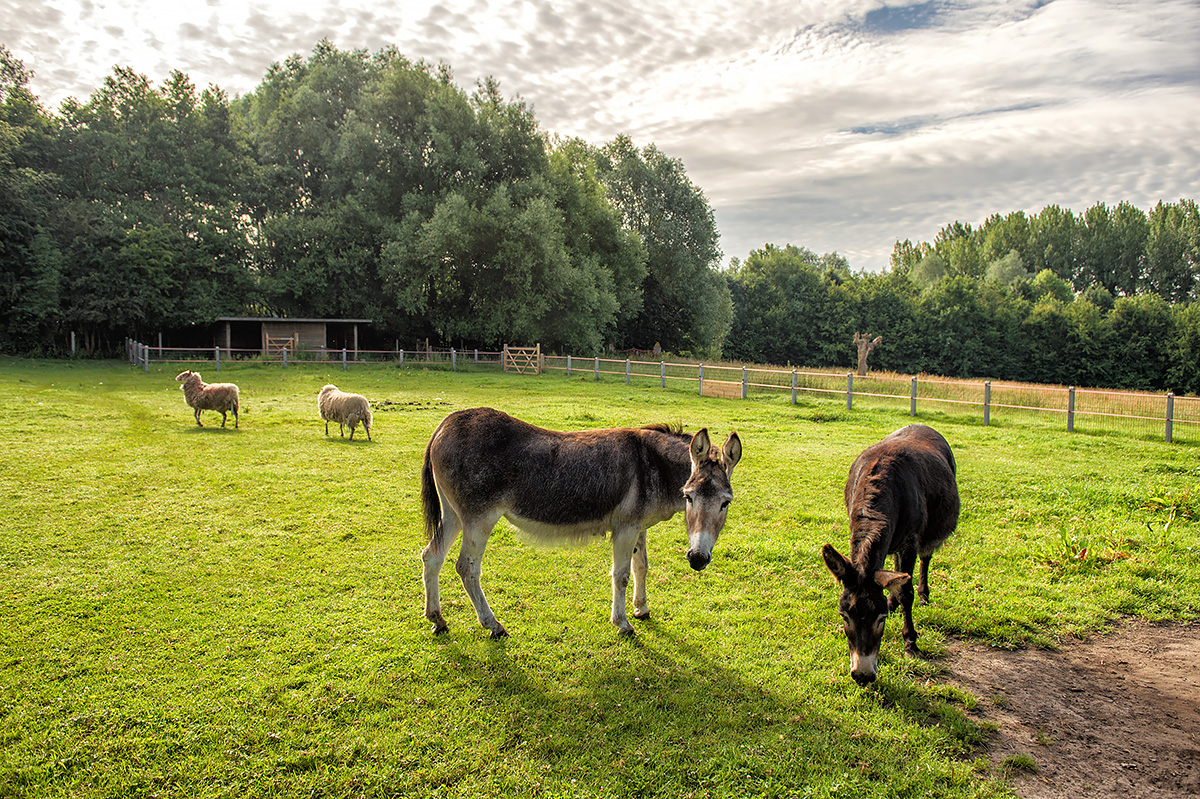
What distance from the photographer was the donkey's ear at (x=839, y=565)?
3.98 metres

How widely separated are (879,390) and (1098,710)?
1754cm

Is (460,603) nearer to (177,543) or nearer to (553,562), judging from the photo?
(553,562)

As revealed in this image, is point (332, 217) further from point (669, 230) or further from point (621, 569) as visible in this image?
point (621, 569)

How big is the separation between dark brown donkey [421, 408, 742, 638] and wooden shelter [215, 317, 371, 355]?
1168 inches

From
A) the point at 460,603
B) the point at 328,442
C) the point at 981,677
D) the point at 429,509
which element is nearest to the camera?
the point at 981,677

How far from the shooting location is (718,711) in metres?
4.13

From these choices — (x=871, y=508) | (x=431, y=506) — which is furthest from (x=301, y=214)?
(x=871, y=508)

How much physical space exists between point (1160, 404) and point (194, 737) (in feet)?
64.5

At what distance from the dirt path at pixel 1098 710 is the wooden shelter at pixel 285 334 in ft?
105

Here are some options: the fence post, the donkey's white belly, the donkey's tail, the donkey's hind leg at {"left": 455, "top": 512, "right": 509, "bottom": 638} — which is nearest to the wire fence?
the fence post

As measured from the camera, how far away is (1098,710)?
4227 millimetres

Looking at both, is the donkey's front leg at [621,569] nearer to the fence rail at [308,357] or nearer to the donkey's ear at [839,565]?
the donkey's ear at [839,565]

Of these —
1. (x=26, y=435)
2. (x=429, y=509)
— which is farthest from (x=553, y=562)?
(x=26, y=435)

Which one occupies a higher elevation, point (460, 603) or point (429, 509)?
point (429, 509)
